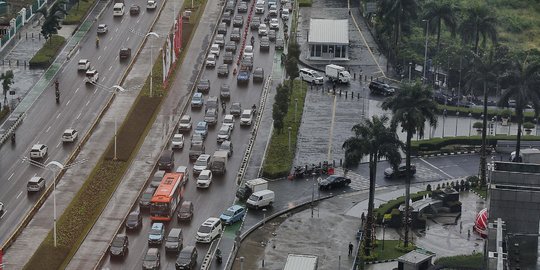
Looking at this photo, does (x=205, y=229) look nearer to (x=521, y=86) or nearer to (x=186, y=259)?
(x=186, y=259)

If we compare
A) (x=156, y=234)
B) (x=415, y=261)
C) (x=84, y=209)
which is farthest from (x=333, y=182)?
(x=84, y=209)

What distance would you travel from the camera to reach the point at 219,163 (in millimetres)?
190500

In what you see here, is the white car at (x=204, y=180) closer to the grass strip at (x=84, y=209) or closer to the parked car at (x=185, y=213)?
the parked car at (x=185, y=213)

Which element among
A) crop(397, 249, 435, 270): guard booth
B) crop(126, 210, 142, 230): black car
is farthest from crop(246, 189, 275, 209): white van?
crop(397, 249, 435, 270): guard booth

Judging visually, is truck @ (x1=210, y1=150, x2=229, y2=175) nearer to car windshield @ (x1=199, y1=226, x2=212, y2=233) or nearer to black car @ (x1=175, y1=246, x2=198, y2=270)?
car windshield @ (x1=199, y1=226, x2=212, y2=233)

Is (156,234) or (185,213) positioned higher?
(185,213)

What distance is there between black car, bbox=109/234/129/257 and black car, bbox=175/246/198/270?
726cm

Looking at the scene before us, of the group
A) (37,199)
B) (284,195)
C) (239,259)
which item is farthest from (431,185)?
(37,199)

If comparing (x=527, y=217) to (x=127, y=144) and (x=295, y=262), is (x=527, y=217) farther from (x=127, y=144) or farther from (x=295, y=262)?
(x=127, y=144)

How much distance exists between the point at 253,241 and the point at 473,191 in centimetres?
3484

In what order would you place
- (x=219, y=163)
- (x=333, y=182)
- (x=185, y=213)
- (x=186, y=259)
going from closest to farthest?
(x=186, y=259) < (x=185, y=213) < (x=333, y=182) < (x=219, y=163)

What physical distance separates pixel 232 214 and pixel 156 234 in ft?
36.5

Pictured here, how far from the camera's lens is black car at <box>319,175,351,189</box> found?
188 m

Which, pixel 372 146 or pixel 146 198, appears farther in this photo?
pixel 146 198
